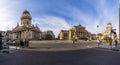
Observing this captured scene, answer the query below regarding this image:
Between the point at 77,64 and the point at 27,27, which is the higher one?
the point at 27,27

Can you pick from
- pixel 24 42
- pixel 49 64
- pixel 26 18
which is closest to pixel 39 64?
pixel 49 64

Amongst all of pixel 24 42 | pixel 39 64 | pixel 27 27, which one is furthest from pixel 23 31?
pixel 39 64

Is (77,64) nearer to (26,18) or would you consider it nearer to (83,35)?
(26,18)

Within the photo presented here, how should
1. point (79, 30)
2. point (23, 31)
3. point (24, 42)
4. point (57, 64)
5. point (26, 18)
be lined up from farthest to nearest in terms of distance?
point (79, 30), point (26, 18), point (23, 31), point (24, 42), point (57, 64)

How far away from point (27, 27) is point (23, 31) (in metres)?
4.55

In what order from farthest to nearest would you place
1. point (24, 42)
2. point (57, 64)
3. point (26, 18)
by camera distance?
point (26, 18) < point (24, 42) < point (57, 64)

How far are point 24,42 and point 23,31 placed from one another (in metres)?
41.6

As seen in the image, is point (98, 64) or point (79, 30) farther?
point (79, 30)

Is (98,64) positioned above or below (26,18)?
below

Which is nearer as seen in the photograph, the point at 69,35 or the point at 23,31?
the point at 23,31

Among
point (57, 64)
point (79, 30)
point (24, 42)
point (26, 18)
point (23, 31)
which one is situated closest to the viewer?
point (57, 64)

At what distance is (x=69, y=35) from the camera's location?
139250 millimetres

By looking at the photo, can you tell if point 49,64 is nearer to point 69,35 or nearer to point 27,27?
point 27,27

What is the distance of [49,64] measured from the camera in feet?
38.0
